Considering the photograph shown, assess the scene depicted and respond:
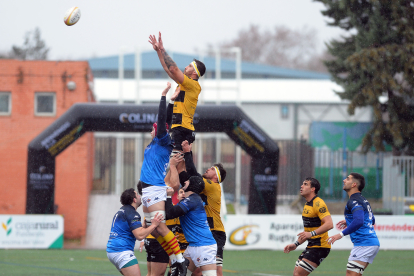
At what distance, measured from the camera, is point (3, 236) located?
17.4m

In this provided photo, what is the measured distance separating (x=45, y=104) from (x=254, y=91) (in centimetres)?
1670

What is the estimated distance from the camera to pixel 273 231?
1777 cm

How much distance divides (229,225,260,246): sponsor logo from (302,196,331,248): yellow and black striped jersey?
8.55m

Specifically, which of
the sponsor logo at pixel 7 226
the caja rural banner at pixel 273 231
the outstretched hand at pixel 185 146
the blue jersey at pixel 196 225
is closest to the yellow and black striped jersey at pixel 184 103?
the outstretched hand at pixel 185 146

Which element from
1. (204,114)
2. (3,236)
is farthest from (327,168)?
(3,236)

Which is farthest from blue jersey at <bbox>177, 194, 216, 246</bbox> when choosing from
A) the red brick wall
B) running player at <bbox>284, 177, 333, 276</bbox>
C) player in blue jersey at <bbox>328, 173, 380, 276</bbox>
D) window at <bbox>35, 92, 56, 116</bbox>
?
window at <bbox>35, 92, 56, 116</bbox>

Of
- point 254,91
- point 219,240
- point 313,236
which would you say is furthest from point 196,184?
point 254,91

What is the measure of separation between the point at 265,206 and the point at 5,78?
36.4 feet

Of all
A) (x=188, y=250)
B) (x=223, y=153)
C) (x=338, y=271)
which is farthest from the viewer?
(x=223, y=153)

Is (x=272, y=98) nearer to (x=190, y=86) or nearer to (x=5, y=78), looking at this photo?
(x=5, y=78)

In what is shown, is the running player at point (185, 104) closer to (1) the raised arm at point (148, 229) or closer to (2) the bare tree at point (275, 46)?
(1) the raised arm at point (148, 229)

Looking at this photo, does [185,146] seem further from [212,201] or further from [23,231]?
[23,231]

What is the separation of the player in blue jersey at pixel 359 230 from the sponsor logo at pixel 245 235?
876 centimetres

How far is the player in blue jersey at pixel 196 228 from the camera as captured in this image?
800 cm
